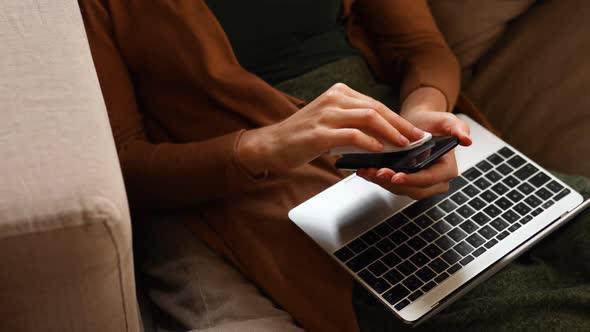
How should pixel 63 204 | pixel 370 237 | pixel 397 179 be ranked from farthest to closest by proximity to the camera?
pixel 370 237 < pixel 397 179 < pixel 63 204

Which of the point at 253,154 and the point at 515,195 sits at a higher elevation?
the point at 253,154

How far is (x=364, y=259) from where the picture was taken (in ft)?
2.65

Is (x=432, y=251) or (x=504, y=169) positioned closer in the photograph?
(x=432, y=251)

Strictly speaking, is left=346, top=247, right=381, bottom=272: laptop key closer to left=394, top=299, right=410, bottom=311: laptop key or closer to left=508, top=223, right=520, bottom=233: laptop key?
left=394, top=299, right=410, bottom=311: laptop key

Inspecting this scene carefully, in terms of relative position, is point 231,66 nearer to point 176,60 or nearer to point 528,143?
point 176,60

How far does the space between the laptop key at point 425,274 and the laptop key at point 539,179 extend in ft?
0.74

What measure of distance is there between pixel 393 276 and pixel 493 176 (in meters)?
0.23

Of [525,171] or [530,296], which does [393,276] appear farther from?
[525,171]

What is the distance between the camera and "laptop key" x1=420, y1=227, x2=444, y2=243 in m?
0.83

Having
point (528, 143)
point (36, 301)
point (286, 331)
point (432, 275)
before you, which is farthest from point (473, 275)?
point (36, 301)

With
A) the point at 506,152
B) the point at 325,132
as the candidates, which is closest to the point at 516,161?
the point at 506,152

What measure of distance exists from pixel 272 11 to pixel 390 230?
339 mm

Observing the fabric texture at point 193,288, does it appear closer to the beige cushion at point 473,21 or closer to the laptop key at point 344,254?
the laptop key at point 344,254

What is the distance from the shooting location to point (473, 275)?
0.79 m
